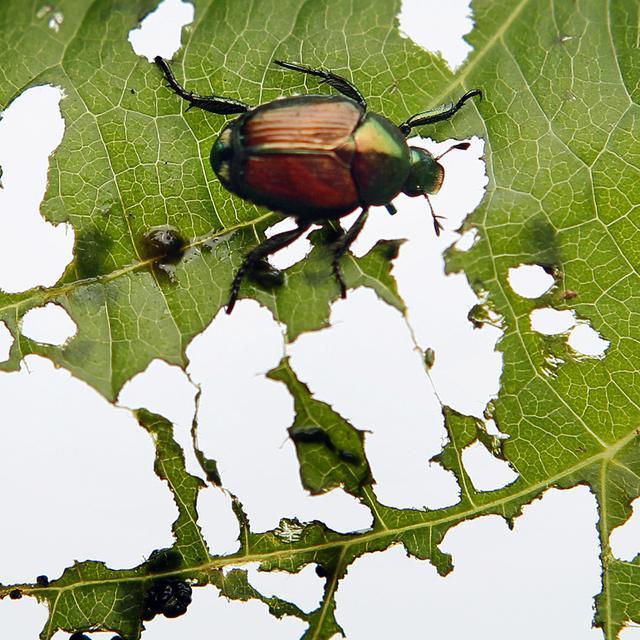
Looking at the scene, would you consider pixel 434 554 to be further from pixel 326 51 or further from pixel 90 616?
pixel 326 51

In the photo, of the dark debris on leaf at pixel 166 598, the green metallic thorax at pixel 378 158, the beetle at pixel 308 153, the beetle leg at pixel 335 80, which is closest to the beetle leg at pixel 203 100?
the beetle at pixel 308 153

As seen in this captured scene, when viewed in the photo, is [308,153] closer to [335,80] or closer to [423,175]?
[335,80]

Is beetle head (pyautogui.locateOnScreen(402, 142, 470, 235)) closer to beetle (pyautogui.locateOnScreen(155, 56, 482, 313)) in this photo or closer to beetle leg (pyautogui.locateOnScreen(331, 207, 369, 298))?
beetle (pyautogui.locateOnScreen(155, 56, 482, 313))

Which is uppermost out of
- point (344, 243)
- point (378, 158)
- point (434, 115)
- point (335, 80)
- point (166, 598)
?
point (335, 80)

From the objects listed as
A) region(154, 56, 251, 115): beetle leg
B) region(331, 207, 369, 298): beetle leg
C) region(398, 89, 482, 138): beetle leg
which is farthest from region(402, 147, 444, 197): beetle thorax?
region(154, 56, 251, 115): beetle leg

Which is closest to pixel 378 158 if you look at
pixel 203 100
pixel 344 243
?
pixel 344 243

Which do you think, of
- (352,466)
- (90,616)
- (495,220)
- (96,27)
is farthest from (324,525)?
(96,27)
